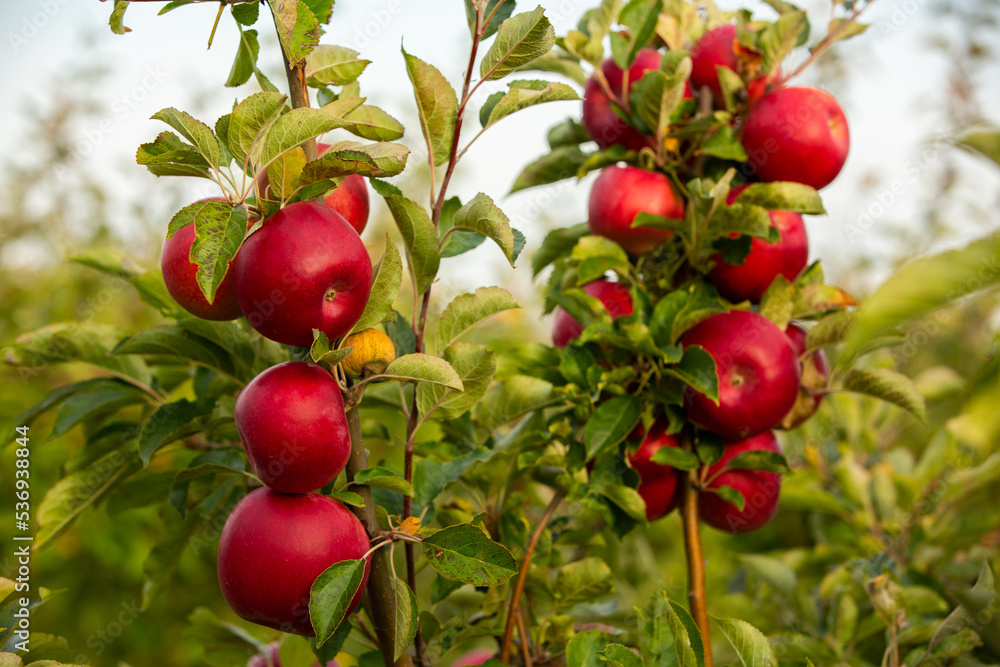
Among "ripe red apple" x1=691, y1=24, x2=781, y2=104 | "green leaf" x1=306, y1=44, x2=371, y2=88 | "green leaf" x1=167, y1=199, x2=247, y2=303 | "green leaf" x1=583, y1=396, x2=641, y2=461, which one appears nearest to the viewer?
"green leaf" x1=167, y1=199, x2=247, y2=303

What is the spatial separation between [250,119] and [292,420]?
0.30 m

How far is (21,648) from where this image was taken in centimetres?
88

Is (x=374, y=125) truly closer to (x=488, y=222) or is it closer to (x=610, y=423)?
(x=488, y=222)

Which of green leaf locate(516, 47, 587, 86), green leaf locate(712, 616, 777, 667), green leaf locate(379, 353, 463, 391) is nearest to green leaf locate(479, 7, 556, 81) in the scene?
green leaf locate(379, 353, 463, 391)

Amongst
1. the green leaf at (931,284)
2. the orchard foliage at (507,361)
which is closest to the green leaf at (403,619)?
the orchard foliage at (507,361)

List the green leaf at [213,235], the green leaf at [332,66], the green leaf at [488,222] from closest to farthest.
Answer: the green leaf at [213,235] → the green leaf at [488,222] → the green leaf at [332,66]

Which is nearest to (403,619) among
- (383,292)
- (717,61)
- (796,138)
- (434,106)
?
(383,292)

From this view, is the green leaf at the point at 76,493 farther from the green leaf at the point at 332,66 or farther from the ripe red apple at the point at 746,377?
the ripe red apple at the point at 746,377

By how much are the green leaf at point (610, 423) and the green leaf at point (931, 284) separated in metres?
0.49

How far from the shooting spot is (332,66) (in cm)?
88

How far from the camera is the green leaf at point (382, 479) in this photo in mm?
786

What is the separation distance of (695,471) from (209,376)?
2.50ft

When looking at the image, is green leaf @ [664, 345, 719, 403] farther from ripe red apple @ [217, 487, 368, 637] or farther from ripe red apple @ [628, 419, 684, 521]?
ripe red apple @ [217, 487, 368, 637]

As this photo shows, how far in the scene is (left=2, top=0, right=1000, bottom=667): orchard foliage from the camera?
73 cm
